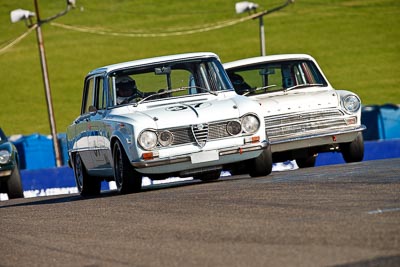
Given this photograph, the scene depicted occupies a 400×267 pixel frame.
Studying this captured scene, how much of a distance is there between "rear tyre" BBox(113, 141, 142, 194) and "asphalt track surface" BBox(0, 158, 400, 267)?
0.60m

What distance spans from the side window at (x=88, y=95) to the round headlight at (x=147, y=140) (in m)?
2.25

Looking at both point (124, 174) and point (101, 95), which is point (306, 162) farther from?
point (124, 174)

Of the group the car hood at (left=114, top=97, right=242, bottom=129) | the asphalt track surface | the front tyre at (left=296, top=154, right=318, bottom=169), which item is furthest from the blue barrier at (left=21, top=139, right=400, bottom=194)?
the asphalt track surface

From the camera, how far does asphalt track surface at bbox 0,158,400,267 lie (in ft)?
23.0

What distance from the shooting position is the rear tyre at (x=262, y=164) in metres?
13.5

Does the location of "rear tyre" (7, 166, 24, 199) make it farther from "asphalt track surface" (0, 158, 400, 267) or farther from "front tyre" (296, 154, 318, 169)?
"asphalt track surface" (0, 158, 400, 267)

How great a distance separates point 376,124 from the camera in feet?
101

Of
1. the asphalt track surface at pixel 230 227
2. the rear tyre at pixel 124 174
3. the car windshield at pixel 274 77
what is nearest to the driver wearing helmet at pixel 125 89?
the rear tyre at pixel 124 174

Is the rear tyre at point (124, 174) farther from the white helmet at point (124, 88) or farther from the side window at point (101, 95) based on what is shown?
the side window at point (101, 95)

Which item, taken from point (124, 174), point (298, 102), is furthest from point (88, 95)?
point (298, 102)

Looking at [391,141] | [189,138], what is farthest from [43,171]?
[189,138]

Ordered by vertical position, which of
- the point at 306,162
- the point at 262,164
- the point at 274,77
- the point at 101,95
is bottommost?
the point at 306,162

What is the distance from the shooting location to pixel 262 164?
13586mm

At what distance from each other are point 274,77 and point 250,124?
3485mm
